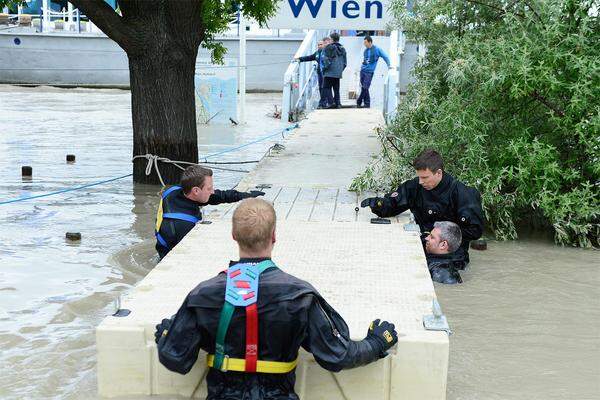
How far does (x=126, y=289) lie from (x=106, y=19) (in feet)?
16.1

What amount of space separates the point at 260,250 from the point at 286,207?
14.0 feet

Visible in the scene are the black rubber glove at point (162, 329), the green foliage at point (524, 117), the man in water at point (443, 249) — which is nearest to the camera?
the black rubber glove at point (162, 329)

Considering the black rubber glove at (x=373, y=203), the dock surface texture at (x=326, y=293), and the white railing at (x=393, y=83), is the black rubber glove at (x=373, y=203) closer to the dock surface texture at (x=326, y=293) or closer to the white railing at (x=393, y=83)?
the dock surface texture at (x=326, y=293)

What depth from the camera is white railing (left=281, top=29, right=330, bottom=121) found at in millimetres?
20859

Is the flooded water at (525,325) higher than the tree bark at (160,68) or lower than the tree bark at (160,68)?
lower

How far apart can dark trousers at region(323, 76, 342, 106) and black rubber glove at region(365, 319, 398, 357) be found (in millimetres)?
14616

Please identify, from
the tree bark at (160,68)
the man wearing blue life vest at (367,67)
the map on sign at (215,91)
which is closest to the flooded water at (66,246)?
the tree bark at (160,68)

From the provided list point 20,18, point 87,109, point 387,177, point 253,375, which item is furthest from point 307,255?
point 20,18

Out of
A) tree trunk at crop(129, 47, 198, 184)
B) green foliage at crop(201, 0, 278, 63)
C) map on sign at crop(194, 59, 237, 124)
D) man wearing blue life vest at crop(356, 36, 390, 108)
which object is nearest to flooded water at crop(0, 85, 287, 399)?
tree trunk at crop(129, 47, 198, 184)

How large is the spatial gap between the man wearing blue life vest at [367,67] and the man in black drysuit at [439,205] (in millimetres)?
11405

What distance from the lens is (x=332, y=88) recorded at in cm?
1911

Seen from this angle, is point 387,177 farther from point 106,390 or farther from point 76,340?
point 106,390

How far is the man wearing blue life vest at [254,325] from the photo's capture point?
3969 millimetres

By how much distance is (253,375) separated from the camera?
4102 mm
